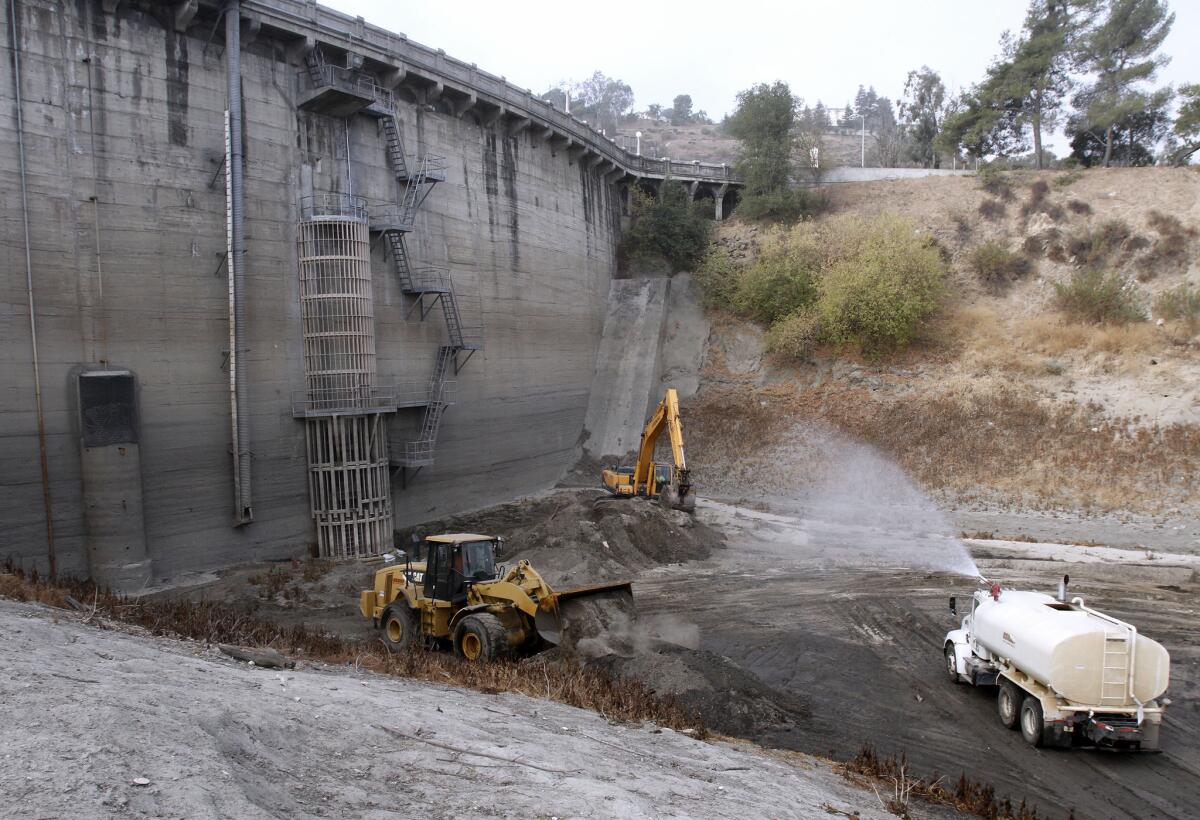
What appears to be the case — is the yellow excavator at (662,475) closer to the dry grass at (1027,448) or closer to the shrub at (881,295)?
the dry grass at (1027,448)

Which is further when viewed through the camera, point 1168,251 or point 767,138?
point 767,138

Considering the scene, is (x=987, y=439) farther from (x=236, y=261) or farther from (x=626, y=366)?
(x=236, y=261)

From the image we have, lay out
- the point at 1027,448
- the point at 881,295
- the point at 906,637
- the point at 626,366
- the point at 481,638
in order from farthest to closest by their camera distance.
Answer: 1. the point at 626,366
2. the point at 881,295
3. the point at 1027,448
4. the point at 906,637
5. the point at 481,638

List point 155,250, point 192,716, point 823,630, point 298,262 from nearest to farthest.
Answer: point 192,716 < point 823,630 < point 155,250 < point 298,262

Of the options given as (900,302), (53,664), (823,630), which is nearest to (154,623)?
(53,664)

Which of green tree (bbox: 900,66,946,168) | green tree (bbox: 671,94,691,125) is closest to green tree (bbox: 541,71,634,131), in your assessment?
green tree (bbox: 671,94,691,125)

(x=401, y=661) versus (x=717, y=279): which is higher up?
(x=717, y=279)

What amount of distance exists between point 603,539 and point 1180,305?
28.7 metres

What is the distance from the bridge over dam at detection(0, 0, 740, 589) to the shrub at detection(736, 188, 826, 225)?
19.1 meters

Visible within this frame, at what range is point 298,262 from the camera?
904 inches

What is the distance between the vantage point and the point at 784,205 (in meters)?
46.3

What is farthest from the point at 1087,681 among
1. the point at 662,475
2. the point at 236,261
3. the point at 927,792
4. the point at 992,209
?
the point at 992,209

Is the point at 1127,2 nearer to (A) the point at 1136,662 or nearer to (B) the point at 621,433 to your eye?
(B) the point at 621,433

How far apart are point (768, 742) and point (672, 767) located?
3.15 meters
